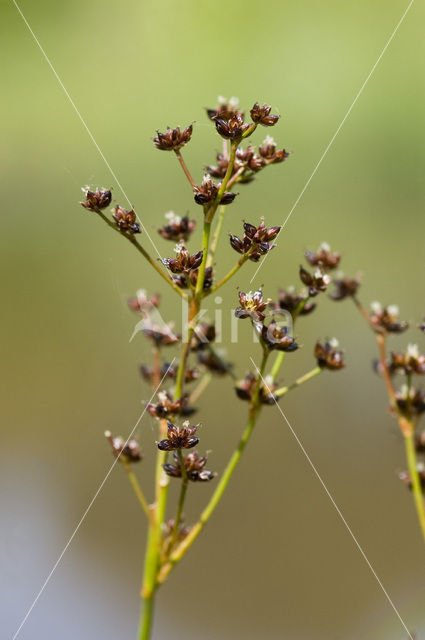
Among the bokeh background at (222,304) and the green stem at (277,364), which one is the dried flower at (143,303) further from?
the green stem at (277,364)

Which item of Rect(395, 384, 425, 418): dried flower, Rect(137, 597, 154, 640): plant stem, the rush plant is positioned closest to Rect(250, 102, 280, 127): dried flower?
the rush plant

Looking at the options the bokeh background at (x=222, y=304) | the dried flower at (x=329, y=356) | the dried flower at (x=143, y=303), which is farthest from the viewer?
the bokeh background at (x=222, y=304)

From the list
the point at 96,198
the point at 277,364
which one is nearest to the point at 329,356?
the point at 277,364

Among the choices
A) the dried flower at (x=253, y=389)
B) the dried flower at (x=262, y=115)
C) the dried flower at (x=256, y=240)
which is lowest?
the dried flower at (x=253, y=389)

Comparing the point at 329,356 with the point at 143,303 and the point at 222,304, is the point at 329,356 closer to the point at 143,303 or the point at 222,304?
the point at 143,303

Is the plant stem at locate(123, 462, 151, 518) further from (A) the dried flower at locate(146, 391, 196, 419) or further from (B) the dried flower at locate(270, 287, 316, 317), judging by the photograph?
(B) the dried flower at locate(270, 287, 316, 317)

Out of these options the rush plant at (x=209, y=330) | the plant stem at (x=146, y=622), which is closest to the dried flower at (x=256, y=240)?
the rush plant at (x=209, y=330)
